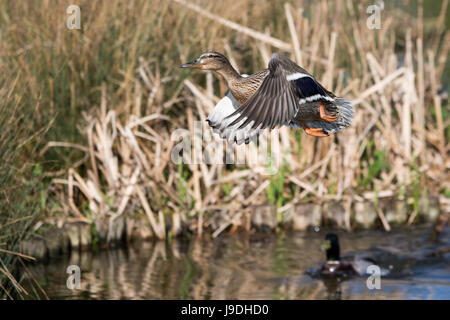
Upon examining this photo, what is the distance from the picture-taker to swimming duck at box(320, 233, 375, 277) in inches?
351

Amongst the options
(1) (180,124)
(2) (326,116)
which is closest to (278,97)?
(2) (326,116)

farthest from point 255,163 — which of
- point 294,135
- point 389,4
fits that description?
point 389,4

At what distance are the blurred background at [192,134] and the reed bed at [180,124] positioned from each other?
2 cm

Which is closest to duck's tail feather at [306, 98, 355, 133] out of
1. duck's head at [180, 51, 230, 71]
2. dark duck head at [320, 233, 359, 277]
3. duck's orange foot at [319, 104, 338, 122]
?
duck's orange foot at [319, 104, 338, 122]

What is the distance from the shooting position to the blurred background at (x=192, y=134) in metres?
9.79

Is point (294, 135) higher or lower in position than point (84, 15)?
lower

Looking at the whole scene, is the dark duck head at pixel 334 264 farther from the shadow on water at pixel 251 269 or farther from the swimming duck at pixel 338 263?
the shadow on water at pixel 251 269

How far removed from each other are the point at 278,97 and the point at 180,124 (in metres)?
5.76

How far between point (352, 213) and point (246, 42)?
9.31ft

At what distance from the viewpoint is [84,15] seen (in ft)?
33.5

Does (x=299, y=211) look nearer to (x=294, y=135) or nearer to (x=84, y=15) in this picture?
(x=294, y=135)

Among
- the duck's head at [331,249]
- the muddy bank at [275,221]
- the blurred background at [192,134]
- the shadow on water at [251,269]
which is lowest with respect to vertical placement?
the shadow on water at [251,269]

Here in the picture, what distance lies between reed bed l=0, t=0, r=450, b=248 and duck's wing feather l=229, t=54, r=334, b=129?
4.88 metres

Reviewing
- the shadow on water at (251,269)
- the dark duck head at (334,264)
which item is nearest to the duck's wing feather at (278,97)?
the shadow on water at (251,269)
